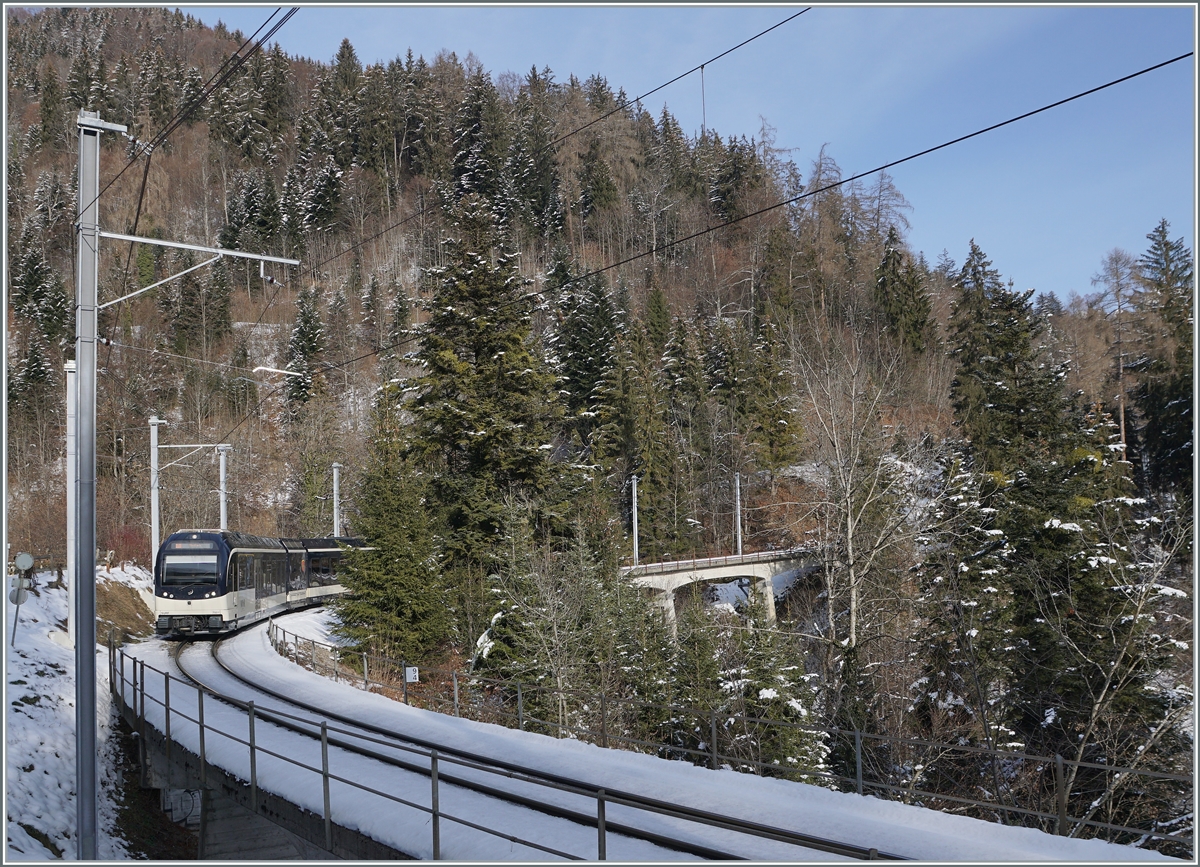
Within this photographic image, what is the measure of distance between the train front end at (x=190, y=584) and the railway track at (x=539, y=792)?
7.23 meters

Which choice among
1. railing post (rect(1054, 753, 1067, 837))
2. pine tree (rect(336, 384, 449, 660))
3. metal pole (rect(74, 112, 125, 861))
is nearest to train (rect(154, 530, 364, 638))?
pine tree (rect(336, 384, 449, 660))

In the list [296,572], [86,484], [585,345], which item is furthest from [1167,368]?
[86,484]

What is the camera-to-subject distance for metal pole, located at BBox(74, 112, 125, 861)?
9688mm

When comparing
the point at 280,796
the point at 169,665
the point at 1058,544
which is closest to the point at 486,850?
the point at 280,796

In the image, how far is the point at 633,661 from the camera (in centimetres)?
2333

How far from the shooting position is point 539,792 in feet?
35.9

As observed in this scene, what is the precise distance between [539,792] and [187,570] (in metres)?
19.1

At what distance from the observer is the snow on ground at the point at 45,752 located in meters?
11.4

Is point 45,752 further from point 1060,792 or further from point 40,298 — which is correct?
point 40,298

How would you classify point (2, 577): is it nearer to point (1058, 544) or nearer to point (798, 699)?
point (798, 699)

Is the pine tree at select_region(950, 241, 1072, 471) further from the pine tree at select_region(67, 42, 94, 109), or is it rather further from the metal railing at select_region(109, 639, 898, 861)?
the pine tree at select_region(67, 42, 94, 109)

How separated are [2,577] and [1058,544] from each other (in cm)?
2555

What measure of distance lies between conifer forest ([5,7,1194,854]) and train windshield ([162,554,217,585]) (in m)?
4.03

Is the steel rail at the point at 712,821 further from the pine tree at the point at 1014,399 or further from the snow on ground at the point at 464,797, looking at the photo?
the pine tree at the point at 1014,399
